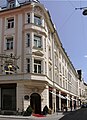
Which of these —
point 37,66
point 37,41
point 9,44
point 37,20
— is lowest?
point 37,66

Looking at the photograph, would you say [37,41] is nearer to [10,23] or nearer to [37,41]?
[37,41]

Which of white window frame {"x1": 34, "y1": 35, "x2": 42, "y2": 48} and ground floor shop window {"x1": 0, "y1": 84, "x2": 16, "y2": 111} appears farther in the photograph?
white window frame {"x1": 34, "y1": 35, "x2": 42, "y2": 48}

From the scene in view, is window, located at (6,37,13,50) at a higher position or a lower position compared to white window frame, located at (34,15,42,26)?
lower

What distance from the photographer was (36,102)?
112 ft

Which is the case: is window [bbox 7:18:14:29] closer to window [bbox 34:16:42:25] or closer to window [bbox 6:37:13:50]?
window [bbox 6:37:13:50]

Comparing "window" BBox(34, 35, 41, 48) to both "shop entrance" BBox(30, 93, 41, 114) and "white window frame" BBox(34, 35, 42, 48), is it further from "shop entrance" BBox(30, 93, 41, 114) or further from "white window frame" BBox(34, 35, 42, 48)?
"shop entrance" BBox(30, 93, 41, 114)

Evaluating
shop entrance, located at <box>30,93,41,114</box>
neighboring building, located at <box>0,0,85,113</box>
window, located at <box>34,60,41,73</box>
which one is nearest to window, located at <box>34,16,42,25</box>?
neighboring building, located at <box>0,0,85,113</box>

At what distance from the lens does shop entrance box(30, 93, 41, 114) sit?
33625mm

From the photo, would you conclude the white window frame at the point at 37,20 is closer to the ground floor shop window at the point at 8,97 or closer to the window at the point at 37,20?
the window at the point at 37,20

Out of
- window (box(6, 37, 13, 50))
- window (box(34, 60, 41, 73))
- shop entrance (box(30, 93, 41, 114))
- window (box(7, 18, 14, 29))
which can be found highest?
window (box(7, 18, 14, 29))

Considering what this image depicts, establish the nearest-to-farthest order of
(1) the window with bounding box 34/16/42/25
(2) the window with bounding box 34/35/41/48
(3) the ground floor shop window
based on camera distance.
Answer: (3) the ground floor shop window < (2) the window with bounding box 34/35/41/48 < (1) the window with bounding box 34/16/42/25

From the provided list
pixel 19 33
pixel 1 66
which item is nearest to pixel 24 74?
pixel 1 66

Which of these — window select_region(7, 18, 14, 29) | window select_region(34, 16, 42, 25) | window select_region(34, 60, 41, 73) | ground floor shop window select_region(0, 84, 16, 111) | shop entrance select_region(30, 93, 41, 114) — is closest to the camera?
window select_region(34, 60, 41, 73)

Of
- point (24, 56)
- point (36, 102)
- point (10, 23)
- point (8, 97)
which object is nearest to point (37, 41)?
point (24, 56)
